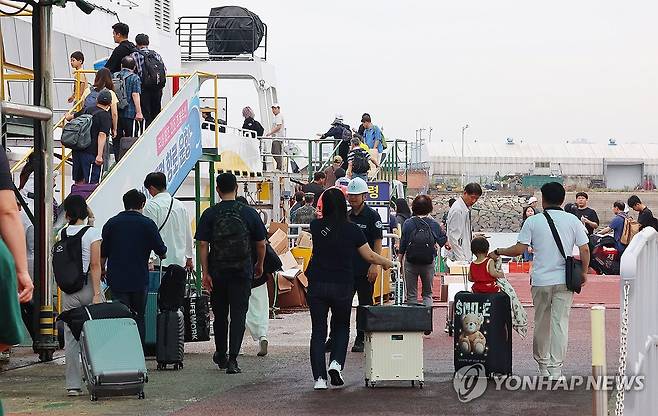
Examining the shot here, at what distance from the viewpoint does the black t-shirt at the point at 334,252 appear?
11547mm

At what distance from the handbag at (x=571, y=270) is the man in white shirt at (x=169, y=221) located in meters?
4.00

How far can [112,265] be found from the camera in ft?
39.8

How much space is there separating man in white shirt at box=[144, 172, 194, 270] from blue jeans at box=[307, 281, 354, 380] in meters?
2.38

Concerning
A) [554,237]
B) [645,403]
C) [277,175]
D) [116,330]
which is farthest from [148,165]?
[277,175]

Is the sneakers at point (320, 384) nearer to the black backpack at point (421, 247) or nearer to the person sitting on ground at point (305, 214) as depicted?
the black backpack at point (421, 247)

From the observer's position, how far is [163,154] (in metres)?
15.5

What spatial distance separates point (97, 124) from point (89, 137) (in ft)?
0.65

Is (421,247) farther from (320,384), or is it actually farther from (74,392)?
(74,392)

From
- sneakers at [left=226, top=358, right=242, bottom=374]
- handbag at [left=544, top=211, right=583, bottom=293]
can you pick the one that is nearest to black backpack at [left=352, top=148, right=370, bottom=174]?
sneakers at [left=226, top=358, right=242, bottom=374]

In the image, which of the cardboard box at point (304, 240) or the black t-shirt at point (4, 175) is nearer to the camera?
the black t-shirt at point (4, 175)

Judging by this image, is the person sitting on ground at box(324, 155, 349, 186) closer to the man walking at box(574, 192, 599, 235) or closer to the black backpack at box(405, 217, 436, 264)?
the man walking at box(574, 192, 599, 235)

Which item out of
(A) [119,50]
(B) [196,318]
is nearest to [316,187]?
(A) [119,50]

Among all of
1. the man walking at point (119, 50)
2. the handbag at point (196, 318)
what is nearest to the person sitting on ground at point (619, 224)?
the man walking at point (119, 50)

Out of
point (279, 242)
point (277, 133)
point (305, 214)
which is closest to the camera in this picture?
point (279, 242)
